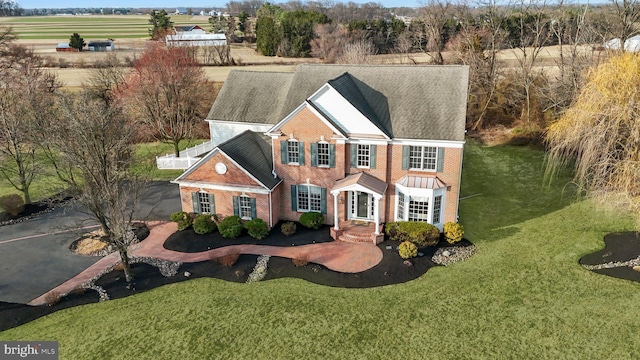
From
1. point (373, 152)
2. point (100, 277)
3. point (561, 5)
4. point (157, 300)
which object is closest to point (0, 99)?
point (100, 277)

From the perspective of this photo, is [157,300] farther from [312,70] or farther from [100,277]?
[312,70]

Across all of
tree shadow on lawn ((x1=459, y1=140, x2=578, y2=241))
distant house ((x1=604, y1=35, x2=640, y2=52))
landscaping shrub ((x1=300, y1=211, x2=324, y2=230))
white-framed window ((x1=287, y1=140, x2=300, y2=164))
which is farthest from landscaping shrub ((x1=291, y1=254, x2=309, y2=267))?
distant house ((x1=604, y1=35, x2=640, y2=52))

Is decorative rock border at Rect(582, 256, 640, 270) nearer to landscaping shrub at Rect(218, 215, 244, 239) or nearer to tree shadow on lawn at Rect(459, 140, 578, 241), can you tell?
tree shadow on lawn at Rect(459, 140, 578, 241)

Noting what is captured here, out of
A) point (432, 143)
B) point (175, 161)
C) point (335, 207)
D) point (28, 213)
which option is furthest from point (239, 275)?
point (175, 161)

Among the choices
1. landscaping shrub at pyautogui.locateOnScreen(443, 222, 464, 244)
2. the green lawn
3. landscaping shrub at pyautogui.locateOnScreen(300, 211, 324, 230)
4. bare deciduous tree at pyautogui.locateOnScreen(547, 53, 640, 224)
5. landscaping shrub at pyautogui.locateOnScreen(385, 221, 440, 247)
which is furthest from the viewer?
landscaping shrub at pyautogui.locateOnScreen(300, 211, 324, 230)

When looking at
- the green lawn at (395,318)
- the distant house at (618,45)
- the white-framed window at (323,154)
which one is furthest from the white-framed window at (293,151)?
the distant house at (618,45)
